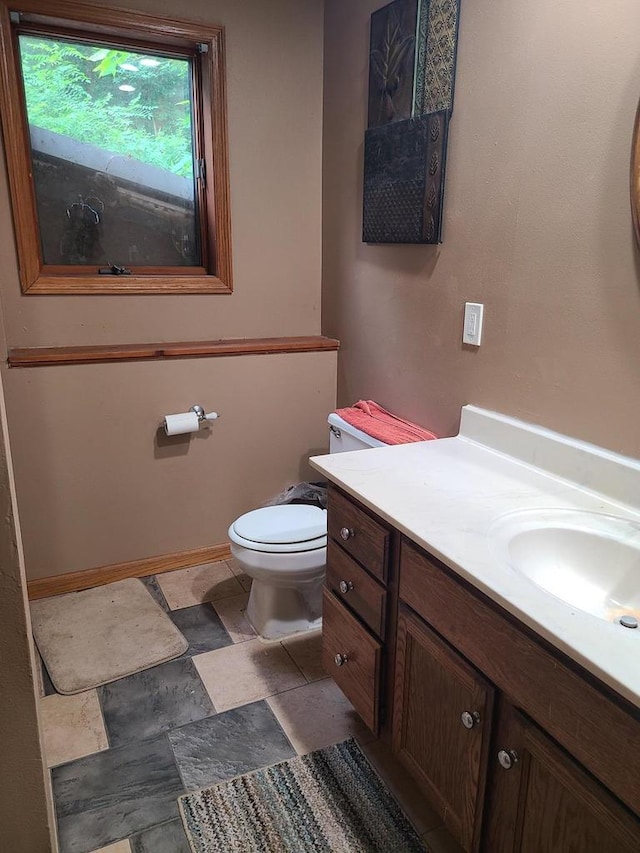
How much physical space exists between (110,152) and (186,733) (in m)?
2.08

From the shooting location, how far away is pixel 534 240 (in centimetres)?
156

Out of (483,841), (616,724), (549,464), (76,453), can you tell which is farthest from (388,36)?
(483,841)

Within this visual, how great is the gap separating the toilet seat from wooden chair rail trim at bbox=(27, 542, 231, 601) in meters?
0.56

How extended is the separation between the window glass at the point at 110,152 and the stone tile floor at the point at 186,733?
1.53m

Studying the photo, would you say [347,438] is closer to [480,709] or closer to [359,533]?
[359,533]

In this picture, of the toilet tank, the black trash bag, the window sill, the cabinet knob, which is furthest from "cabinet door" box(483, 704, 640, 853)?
the window sill

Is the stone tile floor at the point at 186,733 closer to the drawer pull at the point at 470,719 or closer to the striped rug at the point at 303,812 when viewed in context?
the striped rug at the point at 303,812

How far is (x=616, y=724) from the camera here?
869 millimetres

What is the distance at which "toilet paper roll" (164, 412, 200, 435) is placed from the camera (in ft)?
7.96

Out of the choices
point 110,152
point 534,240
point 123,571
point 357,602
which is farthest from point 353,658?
point 110,152

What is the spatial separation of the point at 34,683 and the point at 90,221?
1.81 m

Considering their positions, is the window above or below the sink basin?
above

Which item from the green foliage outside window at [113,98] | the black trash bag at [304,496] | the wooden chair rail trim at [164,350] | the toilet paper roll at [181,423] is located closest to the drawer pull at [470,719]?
the black trash bag at [304,496]

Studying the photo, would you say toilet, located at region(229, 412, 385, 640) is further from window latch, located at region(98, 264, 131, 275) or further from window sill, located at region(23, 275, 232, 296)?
window latch, located at region(98, 264, 131, 275)
